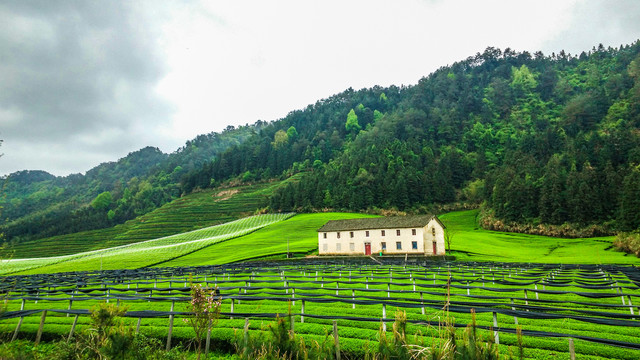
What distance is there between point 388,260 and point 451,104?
155 m

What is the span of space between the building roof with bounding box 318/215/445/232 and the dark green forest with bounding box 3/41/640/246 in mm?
33850

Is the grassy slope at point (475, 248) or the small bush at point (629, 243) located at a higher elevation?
the small bush at point (629, 243)

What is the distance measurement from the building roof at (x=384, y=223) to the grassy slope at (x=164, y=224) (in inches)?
2512

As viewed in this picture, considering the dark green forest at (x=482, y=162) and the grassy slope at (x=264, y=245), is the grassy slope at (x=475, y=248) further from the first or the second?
the dark green forest at (x=482, y=162)

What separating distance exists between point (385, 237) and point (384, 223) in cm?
240

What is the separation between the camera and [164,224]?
114 m

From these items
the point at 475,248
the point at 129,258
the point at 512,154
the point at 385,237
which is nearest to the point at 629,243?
the point at 475,248

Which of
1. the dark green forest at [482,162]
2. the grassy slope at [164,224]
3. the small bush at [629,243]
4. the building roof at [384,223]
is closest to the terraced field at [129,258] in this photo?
the dark green forest at [482,162]

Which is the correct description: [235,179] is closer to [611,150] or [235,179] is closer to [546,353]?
[611,150]

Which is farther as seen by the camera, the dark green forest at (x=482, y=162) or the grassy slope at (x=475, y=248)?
the dark green forest at (x=482, y=162)

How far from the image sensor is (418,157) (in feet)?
442

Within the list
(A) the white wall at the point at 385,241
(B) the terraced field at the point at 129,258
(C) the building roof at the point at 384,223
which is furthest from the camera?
(B) the terraced field at the point at 129,258

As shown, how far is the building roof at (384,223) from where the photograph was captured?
53.8 metres

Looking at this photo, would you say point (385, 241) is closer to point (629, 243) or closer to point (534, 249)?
point (534, 249)
